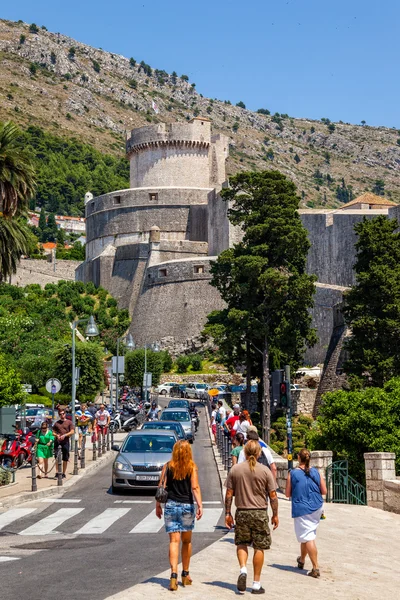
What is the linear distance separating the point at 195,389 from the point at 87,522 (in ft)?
138

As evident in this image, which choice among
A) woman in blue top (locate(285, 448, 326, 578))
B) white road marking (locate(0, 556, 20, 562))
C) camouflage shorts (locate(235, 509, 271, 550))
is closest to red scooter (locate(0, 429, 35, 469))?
white road marking (locate(0, 556, 20, 562))

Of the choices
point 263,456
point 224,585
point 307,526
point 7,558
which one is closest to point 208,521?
point 263,456

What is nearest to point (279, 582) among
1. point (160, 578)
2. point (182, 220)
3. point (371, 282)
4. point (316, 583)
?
point (316, 583)

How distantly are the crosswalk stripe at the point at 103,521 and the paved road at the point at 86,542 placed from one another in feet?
0.05

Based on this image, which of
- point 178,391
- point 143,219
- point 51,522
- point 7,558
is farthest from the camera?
point 143,219

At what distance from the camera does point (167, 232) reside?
80500mm

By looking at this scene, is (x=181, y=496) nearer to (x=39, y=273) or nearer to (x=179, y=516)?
(x=179, y=516)

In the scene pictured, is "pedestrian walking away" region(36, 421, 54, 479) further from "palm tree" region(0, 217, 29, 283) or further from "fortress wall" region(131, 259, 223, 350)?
"fortress wall" region(131, 259, 223, 350)

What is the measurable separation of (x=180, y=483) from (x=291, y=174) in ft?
608

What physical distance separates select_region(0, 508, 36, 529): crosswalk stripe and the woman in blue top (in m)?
5.44

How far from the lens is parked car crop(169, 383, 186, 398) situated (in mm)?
57919

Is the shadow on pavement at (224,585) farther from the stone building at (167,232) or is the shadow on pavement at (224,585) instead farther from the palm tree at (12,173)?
the stone building at (167,232)

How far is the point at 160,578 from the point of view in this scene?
9.09 metres

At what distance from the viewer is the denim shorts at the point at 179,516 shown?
9156 mm
